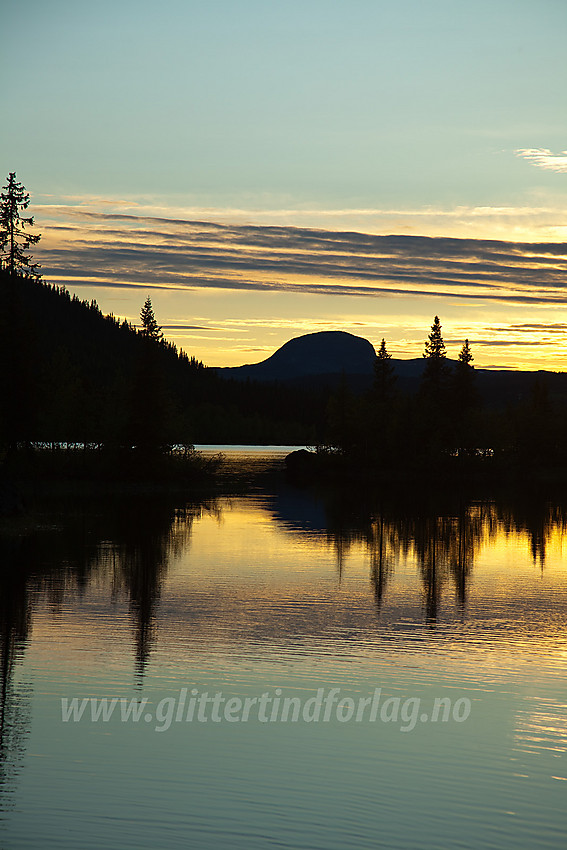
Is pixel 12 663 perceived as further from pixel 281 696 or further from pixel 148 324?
pixel 148 324

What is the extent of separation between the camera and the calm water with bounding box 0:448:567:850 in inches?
435

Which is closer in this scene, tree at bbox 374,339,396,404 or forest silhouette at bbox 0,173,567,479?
forest silhouette at bbox 0,173,567,479

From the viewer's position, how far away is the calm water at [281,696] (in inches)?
435

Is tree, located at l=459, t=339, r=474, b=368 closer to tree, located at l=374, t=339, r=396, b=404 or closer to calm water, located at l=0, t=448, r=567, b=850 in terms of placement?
tree, located at l=374, t=339, r=396, b=404

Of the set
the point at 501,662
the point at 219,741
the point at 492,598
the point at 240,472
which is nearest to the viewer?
the point at 219,741

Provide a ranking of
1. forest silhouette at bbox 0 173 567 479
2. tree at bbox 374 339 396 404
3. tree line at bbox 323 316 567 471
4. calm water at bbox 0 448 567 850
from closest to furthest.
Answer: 1. calm water at bbox 0 448 567 850
2. forest silhouette at bbox 0 173 567 479
3. tree line at bbox 323 316 567 471
4. tree at bbox 374 339 396 404

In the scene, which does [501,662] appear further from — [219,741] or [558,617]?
[219,741]

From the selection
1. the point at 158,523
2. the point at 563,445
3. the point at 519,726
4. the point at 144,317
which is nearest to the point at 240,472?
the point at 144,317

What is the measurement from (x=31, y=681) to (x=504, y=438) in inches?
4492

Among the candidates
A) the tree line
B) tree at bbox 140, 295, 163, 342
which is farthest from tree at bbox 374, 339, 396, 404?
tree at bbox 140, 295, 163, 342

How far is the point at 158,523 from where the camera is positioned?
157 ft

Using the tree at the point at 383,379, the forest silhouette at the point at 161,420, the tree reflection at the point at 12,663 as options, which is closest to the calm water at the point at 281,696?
the tree reflection at the point at 12,663

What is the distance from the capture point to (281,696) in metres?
16.1

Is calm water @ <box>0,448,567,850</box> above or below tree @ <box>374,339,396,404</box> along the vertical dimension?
below
